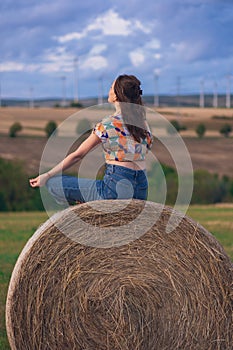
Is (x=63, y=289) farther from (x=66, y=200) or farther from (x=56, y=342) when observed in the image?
(x=66, y=200)

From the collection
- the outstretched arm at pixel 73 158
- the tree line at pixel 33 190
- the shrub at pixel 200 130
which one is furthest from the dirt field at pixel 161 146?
the outstretched arm at pixel 73 158

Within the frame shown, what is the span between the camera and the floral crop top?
7941 mm

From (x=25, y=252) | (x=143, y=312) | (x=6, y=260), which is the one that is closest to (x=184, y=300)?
(x=143, y=312)

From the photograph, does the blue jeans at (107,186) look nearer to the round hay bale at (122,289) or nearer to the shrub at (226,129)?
the round hay bale at (122,289)

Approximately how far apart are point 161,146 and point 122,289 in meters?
47.6

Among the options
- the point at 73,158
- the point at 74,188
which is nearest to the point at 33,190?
the point at 73,158

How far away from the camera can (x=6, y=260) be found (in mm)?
14695

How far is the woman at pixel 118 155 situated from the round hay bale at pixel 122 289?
1.42 feet

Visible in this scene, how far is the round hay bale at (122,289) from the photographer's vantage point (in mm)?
7348

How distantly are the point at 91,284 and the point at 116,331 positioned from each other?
477 millimetres

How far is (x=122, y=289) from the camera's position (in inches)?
Result: 296

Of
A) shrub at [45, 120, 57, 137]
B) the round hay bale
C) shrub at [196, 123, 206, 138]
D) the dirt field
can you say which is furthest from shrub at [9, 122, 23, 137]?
the round hay bale

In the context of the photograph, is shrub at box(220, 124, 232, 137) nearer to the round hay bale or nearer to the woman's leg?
the woman's leg

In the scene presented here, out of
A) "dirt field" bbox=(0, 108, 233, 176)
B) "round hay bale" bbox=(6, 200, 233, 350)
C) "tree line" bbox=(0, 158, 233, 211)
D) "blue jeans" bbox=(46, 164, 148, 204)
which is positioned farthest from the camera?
"dirt field" bbox=(0, 108, 233, 176)
